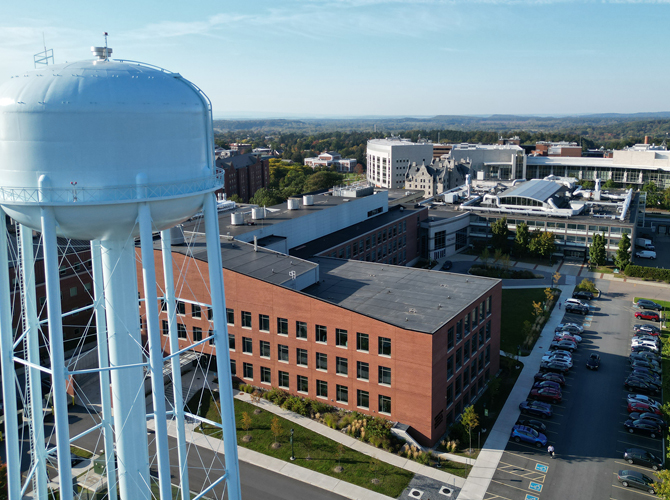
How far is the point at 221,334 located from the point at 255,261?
1071 inches

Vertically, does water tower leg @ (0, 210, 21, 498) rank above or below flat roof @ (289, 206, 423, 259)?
above

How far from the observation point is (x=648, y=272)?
75.9 meters

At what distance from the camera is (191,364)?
1934 inches

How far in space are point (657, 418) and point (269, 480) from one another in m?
26.8

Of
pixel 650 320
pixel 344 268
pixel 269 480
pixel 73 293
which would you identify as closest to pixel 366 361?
pixel 269 480

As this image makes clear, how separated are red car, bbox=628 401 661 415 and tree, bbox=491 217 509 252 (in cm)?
4682

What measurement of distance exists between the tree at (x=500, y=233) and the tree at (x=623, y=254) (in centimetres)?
1567

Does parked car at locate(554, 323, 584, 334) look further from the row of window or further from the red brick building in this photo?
the row of window

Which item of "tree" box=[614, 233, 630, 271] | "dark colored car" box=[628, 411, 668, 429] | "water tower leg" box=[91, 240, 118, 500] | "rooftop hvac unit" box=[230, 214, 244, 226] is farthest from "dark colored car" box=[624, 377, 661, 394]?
"water tower leg" box=[91, 240, 118, 500]

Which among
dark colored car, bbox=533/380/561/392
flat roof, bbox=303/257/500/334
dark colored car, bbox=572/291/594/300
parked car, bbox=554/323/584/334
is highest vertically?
flat roof, bbox=303/257/500/334

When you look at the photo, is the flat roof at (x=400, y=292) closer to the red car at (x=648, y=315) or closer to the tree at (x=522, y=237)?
the red car at (x=648, y=315)

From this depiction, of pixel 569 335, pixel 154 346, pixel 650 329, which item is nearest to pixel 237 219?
pixel 569 335

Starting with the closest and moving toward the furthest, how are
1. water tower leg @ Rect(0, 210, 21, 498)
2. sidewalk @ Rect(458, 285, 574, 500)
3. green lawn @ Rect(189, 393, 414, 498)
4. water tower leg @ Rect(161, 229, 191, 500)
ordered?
water tower leg @ Rect(0, 210, 21, 498)
water tower leg @ Rect(161, 229, 191, 500)
sidewalk @ Rect(458, 285, 574, 500)
green lawn @ Rect(189, 393, 414, 498)

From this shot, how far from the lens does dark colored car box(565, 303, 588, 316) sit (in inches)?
2502
